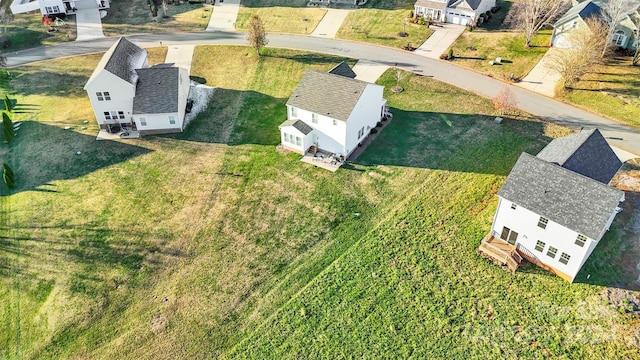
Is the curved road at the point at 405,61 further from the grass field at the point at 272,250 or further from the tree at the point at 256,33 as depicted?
the grass field at the point at 272,250

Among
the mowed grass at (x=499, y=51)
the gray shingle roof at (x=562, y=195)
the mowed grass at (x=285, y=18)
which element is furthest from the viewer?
the mowed grass at (x=285, y=18)

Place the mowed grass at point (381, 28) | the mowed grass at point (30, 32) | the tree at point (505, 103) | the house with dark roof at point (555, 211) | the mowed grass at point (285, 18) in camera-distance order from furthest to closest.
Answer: the mowed grass at point (285, 18)
the mowed grass at point (30, 32)
the mowed grass at point (381, 28)
the tree at point (505, 103)
the house with dark roof at point (555, 211)

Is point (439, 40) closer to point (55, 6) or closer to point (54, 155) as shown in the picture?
point (54, 155)

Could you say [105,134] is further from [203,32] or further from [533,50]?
[533,50]

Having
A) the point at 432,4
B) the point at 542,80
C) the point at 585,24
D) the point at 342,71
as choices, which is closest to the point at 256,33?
the point at 342,71

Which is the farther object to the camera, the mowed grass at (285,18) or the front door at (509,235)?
the mowed grass at (285,18)

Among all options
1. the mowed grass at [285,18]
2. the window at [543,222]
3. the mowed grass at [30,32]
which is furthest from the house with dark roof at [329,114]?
the mowed grass at [30,32]

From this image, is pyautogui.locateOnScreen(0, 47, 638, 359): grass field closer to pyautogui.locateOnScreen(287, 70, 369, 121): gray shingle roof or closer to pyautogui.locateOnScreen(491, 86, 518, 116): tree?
pyautogui.locateOnScreen(491, 86, 518, 116): tree

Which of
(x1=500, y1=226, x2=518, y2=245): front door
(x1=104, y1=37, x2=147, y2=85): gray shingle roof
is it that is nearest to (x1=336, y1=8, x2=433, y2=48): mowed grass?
(x1=104, y1=37, x2=147, y2=85): gray shingle roof

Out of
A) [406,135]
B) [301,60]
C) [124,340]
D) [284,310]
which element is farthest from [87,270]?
[301,60]
